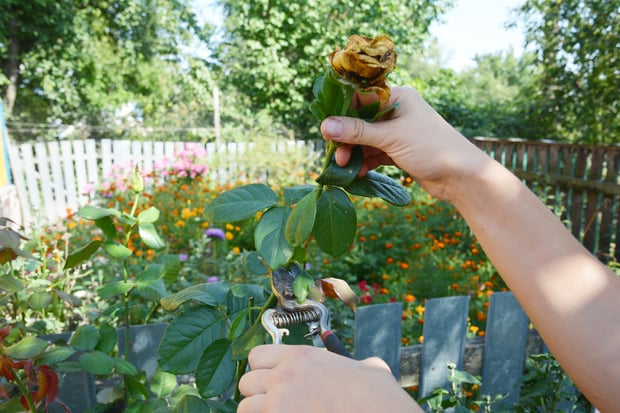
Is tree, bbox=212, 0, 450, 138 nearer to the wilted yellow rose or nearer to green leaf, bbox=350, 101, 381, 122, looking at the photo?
green leaf, bbox=350, 101, 381, 122

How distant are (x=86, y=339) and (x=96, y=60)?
474 inches

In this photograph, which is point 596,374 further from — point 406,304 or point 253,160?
point 253,160

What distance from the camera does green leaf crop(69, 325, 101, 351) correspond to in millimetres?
937

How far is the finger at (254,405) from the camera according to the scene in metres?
0.48

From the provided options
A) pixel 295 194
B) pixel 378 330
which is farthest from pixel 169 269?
pixel 378 330

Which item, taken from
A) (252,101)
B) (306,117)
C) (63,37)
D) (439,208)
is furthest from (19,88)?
(439,208)

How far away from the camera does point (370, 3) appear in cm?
895

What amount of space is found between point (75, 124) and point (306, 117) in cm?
685

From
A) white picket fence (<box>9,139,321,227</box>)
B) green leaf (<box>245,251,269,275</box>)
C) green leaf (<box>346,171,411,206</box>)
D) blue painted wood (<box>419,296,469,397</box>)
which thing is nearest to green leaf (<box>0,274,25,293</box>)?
green leaf (<box>245,251,269,275</box>)

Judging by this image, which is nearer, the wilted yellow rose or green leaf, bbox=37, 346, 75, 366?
the wilted yellow rose

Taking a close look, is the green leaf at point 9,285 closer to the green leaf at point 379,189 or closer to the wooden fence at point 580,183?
the green leaf at point 379,189

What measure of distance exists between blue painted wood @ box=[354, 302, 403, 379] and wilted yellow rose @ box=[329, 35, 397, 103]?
3.34 feet

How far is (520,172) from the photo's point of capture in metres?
5.22

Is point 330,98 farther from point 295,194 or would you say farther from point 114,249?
point 114,249
